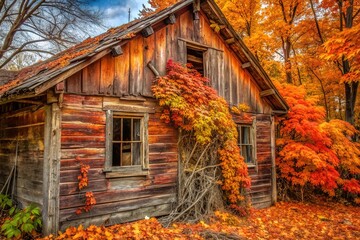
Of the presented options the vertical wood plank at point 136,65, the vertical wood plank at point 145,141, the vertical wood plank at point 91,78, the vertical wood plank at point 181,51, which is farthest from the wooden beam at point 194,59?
the vertical wood plank at point 91,78

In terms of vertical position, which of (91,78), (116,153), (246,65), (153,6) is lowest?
(116,153)

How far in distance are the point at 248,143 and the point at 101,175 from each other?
5.83 meters

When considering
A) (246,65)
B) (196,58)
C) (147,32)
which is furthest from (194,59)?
(147,32)

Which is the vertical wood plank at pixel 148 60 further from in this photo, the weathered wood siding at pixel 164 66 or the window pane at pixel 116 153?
the window pane at pixel 116 153

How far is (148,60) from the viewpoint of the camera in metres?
7.66

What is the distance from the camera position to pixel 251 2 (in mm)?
15320

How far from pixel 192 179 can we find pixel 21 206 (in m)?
4.68

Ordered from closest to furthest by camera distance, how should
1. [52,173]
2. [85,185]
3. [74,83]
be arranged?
1. [52,173]
2. [85,185]
3. [74,83]

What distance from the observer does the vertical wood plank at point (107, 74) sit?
6.73m

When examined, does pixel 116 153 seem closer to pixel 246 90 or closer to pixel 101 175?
pixel 101 175

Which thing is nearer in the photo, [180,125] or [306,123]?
[180,125]

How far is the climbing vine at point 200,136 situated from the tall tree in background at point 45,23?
8232 mm

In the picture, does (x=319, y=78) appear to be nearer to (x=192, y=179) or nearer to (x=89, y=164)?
(x=192, y=179)

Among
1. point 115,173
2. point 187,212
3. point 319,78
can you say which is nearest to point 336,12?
point 319,78
